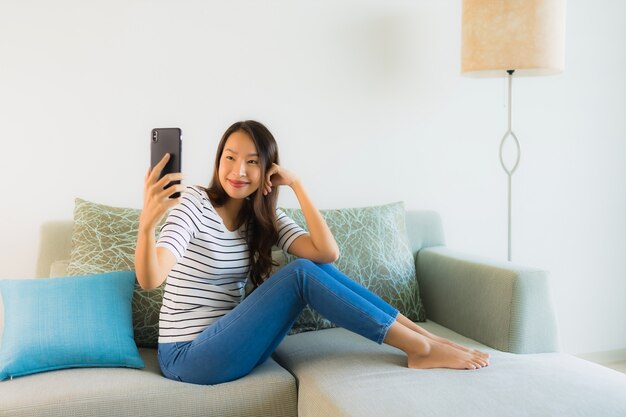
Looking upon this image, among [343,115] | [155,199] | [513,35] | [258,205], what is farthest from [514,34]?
[155,199]

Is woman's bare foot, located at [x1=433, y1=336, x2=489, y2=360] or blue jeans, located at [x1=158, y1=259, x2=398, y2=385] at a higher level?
blue jeans, located at [x1=158, y1=259, x2=398, y2=385]

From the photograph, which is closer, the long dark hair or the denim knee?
the denim knee

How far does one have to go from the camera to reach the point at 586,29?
A: 3359 millimetres

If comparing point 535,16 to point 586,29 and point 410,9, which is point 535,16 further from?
point 586,29

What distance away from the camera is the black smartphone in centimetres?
182

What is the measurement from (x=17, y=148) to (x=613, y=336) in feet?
9.59

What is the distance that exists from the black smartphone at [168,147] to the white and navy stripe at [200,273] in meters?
0.19

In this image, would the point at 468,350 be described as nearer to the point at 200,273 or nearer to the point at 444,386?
the point at 444,386

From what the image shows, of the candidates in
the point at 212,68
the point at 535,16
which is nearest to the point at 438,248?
the point at 535,16

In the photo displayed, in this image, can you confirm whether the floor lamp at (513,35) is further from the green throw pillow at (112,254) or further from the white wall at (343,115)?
the green throw pillow at (112,254)

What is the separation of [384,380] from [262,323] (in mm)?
370

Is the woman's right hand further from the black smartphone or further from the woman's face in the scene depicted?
the woman's face

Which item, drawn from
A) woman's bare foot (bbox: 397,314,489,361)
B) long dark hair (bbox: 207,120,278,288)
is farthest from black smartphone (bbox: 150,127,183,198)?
woman's bare foot (bbox: 397,314,489,361)

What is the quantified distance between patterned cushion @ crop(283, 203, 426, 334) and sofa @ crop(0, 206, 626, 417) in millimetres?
171
